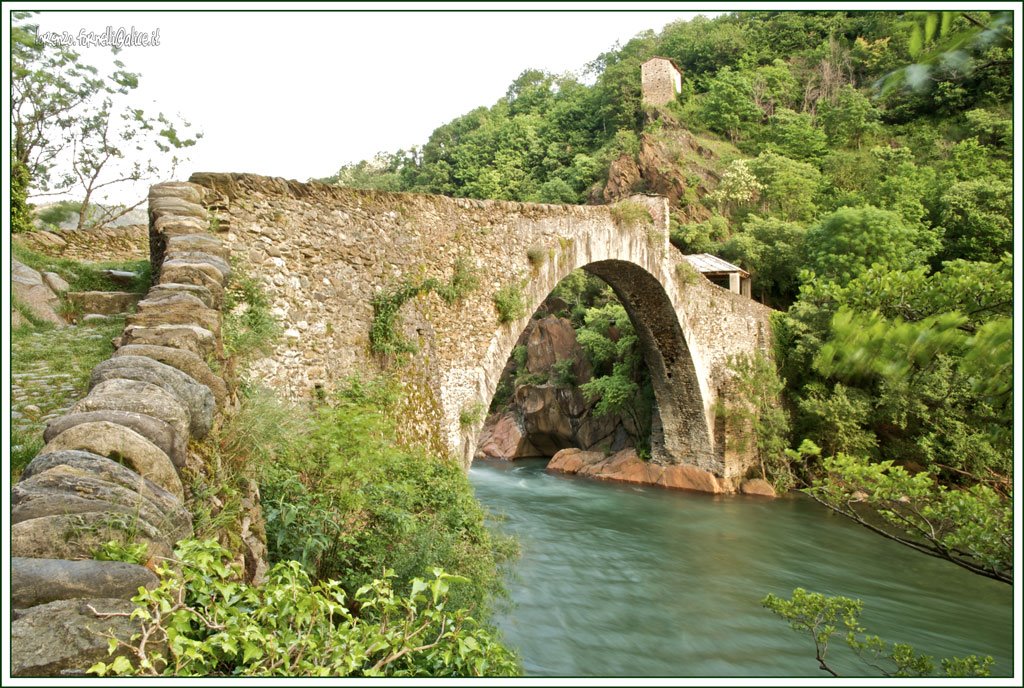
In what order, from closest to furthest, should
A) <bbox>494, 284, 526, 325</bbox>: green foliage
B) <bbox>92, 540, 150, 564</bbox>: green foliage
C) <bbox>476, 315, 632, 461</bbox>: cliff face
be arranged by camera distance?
<bbox>92, 540, 150, 564</bbox>: green foliage → <bbox>494, 284, 526, 325</bbox>: green foliage → <bbox>476, 315, 632, 461</bbox>: cliff face

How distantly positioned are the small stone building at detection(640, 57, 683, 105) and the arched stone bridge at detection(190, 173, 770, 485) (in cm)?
2360

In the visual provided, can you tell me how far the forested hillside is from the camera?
3.08 m

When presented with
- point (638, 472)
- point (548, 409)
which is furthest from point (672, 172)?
point (638, 472)

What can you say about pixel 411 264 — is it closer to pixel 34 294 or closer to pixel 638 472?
pixel 34 294

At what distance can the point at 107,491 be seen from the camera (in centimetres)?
217

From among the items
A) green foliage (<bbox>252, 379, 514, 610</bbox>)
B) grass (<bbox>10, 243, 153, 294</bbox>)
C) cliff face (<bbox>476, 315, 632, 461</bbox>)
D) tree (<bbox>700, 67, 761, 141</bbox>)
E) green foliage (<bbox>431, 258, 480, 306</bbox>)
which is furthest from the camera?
tree (<bbox>700, 67, 761, 141</bbox>)

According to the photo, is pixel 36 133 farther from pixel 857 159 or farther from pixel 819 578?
pixel 857 159

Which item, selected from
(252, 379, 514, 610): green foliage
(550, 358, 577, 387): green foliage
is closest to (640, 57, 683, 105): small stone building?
(550, 358, 577, 387): green foliage

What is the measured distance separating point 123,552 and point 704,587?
9.39m

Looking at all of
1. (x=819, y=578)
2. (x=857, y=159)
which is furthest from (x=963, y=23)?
(x=857, y=159)

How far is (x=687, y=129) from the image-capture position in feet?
101

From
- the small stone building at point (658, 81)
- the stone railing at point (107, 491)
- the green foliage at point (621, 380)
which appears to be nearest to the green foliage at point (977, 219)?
the green foliage at point (621, 380)

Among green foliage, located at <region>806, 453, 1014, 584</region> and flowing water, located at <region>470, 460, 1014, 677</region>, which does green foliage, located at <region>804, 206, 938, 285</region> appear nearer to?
flowing water, located at <region>470, 460, 1014, 677</region>

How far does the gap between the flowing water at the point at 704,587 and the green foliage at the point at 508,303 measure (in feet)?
9.40
